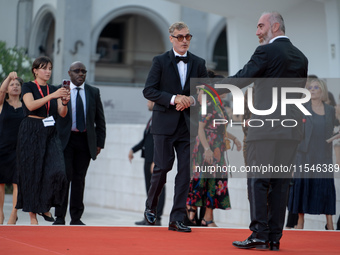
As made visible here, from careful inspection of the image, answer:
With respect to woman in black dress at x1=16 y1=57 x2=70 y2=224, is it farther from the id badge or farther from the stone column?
the stone column

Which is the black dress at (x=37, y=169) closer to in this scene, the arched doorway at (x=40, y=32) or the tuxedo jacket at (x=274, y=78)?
the tuxedo jacket at (x=274, y=78)

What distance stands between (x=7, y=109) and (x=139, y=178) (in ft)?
16.3

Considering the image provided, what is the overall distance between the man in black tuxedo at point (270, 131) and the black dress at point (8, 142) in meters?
3.62

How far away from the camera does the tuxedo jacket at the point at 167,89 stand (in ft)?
18.7

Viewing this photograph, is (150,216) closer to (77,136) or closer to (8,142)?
(77,136)

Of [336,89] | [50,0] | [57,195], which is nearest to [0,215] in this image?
Answer: [57,195]

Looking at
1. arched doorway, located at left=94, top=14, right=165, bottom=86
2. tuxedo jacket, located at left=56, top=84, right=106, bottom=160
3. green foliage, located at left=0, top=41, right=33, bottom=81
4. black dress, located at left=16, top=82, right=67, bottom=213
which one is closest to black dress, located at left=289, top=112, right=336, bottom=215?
tuxedo jacket, located at left=56, top=84, right=106, bottom=160

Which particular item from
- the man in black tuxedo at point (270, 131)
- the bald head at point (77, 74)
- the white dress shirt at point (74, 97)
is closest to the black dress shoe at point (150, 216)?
the man in black tuxedo at point (270, 131)

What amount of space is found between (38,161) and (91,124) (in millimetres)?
896

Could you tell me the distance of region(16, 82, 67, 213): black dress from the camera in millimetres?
6578

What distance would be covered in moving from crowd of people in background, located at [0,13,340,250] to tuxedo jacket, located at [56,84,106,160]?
0.04ft

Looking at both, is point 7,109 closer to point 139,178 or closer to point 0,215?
point 0,215

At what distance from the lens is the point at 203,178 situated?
774cm

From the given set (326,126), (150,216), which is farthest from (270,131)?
(326,126)
